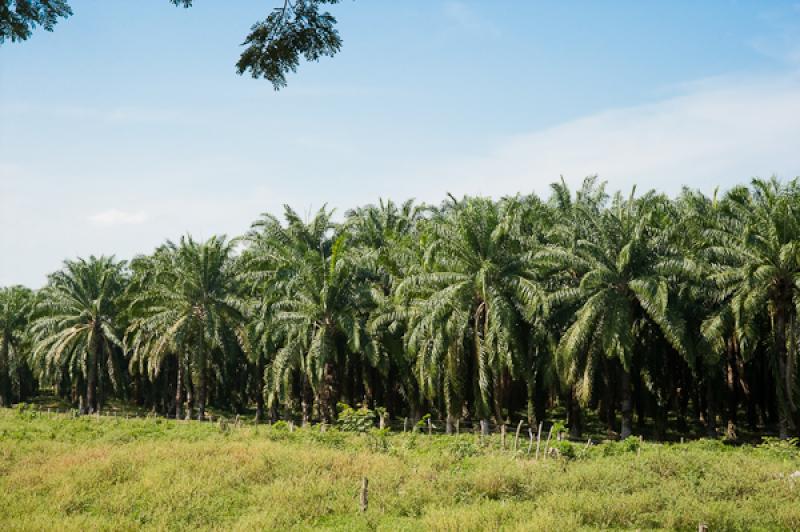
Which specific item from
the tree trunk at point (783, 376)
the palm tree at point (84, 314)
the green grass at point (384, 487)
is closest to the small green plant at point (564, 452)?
the green grass at point (384, 487)

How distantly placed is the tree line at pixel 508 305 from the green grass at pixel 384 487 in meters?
5.83

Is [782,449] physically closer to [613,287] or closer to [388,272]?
[613,287]

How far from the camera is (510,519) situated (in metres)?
14.8

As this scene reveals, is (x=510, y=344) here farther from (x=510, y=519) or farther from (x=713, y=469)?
(x=510, y=519)

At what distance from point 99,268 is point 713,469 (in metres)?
38.5

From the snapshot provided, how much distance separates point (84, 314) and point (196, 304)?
404 inches

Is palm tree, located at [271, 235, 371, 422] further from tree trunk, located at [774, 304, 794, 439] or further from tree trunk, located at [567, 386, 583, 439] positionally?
tree trunk, located at [774, 304, 794, 439]

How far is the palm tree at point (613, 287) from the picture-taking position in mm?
28391

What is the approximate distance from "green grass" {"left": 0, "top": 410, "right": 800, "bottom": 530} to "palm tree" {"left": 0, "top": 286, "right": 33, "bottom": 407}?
29968 mm

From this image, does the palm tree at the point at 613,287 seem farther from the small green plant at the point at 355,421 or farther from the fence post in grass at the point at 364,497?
the fence post in grass at the point at 364,497

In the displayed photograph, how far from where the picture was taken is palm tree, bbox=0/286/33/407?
51.6 m

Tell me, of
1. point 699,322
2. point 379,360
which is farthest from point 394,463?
point 699,322

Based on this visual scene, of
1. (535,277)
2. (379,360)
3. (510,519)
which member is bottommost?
(510,519)

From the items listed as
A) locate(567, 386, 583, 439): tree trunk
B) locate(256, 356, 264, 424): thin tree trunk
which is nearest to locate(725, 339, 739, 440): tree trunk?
locate(567, 386, 583, 439): tree trunk
